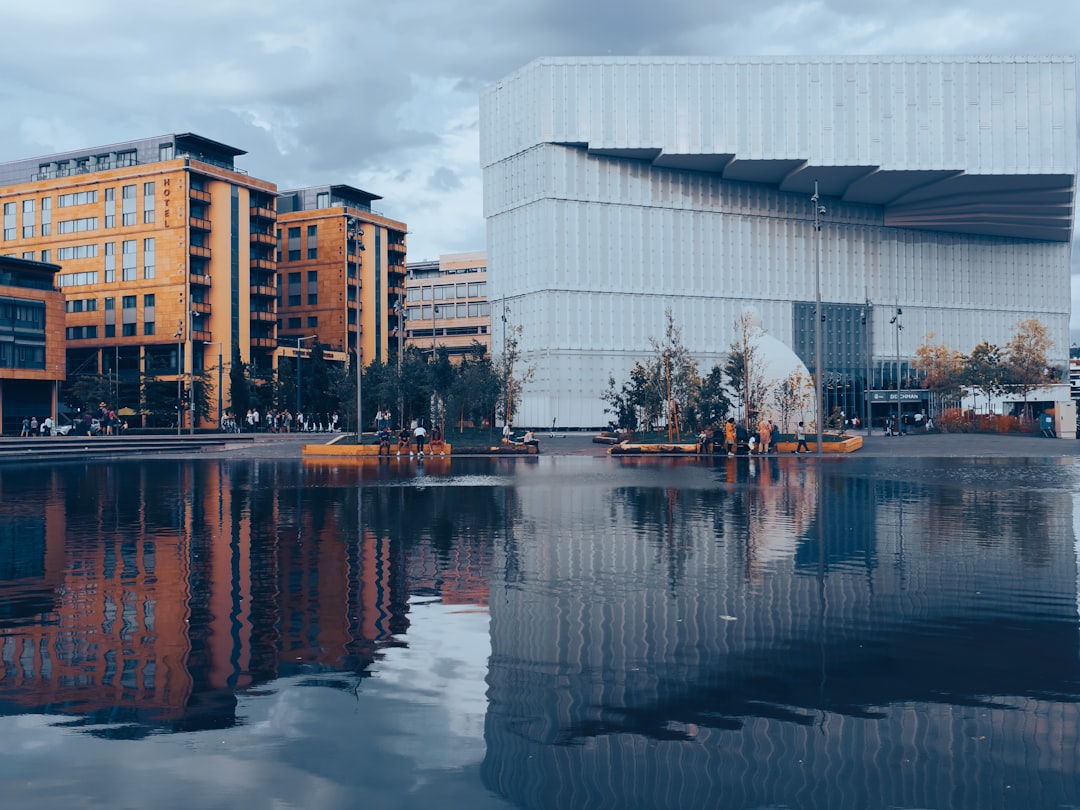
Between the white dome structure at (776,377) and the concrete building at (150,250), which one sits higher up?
the concrete building at (150,250)

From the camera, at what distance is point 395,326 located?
4227 inches

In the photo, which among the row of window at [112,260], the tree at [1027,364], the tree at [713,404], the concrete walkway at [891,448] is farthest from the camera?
the row of window at [112,260]

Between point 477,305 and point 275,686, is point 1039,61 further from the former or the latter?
point 275,686

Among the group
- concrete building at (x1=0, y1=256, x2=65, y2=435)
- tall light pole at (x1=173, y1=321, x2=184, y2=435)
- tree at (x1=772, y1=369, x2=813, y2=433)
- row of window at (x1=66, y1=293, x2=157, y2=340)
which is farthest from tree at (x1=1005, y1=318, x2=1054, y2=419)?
concrete building at (x1=0, y1=256, x2=65, y2=435)

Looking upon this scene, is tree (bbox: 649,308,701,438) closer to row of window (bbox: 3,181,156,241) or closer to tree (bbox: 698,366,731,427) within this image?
tree (bbox: 698,366,731,427)

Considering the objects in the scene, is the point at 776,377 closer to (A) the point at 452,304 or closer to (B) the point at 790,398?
(B) the point at 790,398

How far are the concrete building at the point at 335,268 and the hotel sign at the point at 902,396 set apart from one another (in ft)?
150

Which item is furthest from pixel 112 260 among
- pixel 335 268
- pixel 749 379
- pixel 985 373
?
pixel 985 373

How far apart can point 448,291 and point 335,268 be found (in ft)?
75.6

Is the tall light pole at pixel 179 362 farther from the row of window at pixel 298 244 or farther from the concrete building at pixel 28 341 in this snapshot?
the row of window at pixel 298 244

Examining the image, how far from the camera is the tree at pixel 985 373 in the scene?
235 ft

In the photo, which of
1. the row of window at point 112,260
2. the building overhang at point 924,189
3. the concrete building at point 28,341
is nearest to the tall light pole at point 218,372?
the row of window at point 112,260

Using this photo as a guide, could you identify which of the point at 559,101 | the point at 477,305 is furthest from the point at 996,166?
the point at 477,305

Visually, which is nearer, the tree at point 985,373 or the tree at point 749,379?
the tree at point 749,379
